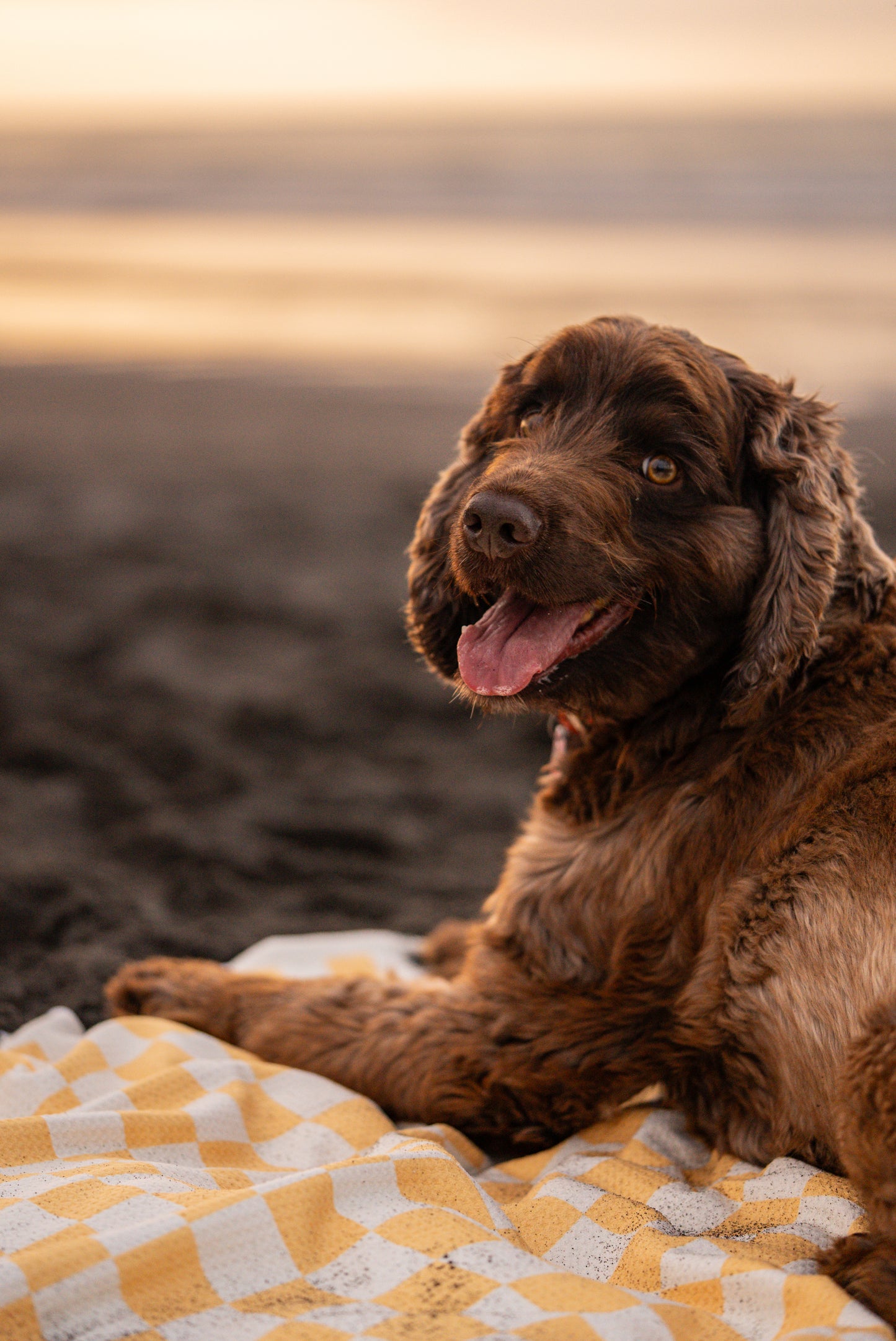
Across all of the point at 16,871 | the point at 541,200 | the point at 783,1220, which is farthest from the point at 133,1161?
the point at 541,200

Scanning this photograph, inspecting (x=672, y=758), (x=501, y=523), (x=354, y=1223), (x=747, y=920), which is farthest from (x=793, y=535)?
(x=354, y=1223)

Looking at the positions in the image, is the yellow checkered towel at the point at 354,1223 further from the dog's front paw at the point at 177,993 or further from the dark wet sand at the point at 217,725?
the dark wet sand at the point at 217,725

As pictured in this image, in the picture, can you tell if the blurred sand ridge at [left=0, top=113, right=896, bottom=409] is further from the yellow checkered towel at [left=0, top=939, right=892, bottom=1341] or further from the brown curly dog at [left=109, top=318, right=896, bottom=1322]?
the yellow checkered towel at [left=0, top=939, right=892, bottom=1341]

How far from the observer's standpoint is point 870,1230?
2.51 metres

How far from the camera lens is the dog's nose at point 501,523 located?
2.97 meters

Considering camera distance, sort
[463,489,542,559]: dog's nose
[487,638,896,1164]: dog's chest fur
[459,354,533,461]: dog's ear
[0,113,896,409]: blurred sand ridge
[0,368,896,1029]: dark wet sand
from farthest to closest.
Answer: [0,113,896,409]: blurred sand ridge
[0,368,896,1029]: dark wet sand
[459,354,533,461]: dog's ear
[463,489,542,559]: dog's nose
[487,638,896,1164]: dog's chest fur

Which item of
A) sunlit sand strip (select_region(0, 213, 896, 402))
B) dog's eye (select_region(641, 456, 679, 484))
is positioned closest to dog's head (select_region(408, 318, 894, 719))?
dog's eye (select_region(641, 456, 679, 484))

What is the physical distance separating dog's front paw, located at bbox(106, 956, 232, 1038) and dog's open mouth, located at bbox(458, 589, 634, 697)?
1.32m

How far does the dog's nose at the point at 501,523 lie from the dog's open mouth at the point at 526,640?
219 millimetres

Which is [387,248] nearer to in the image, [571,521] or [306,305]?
[306,305]

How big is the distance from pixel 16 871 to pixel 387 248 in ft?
49.7

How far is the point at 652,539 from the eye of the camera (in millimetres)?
3135

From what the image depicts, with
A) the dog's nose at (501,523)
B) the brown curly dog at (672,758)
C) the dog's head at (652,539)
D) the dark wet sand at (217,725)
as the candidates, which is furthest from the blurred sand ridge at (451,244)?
the dark wet sand at (217,725)

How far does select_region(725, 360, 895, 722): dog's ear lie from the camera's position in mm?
3020
